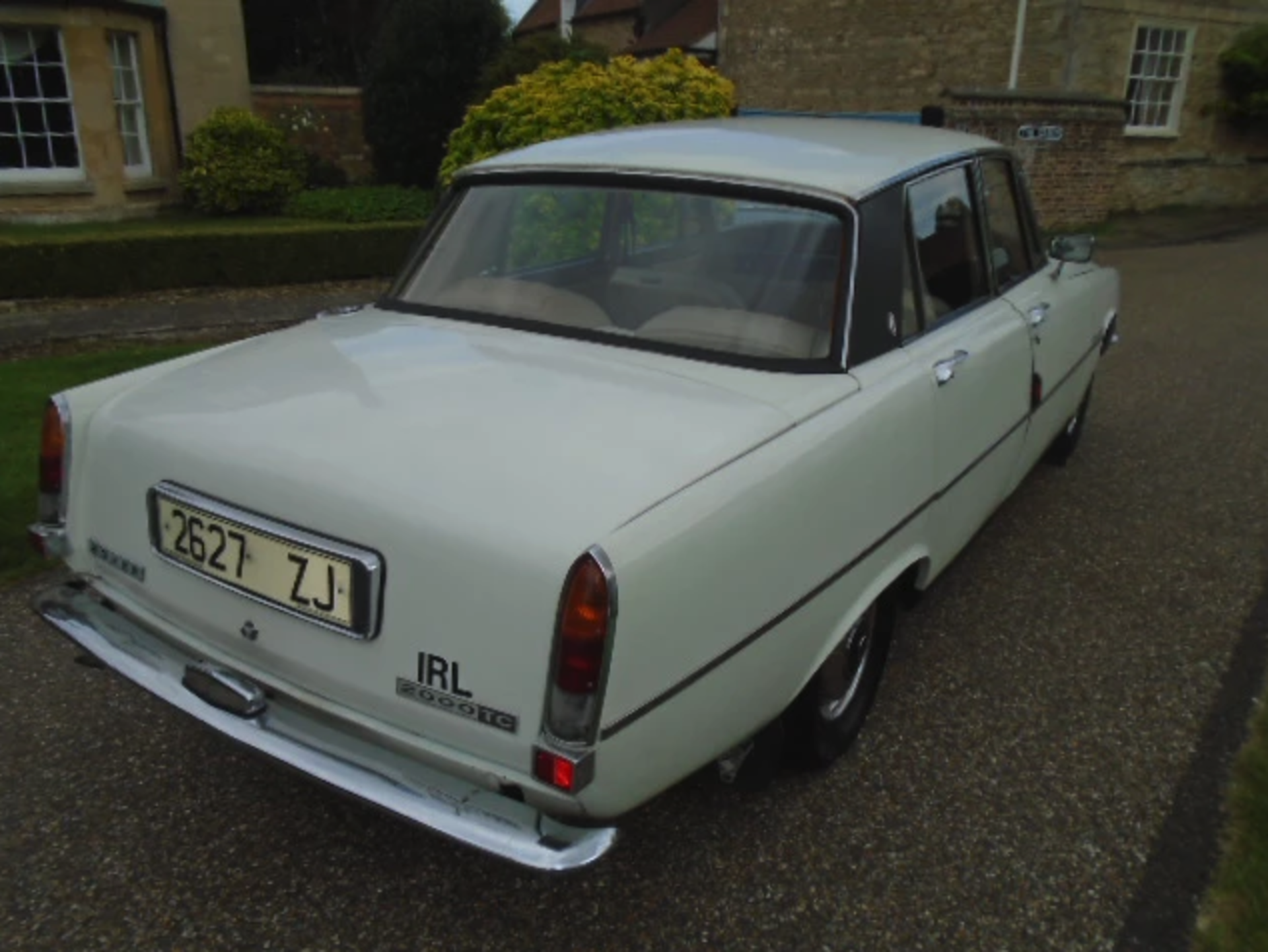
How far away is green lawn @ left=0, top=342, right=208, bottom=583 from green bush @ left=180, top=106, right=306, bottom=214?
8525 millimetres

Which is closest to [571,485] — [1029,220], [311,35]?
[1029,220]

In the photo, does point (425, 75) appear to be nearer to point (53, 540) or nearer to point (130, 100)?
point (130, 100)

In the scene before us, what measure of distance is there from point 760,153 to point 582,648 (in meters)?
1.90

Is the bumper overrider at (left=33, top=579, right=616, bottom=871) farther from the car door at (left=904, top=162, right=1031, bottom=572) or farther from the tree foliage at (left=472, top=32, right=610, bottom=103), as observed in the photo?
the tree foliage at (left=472, top=32, right=610, bottom=103)

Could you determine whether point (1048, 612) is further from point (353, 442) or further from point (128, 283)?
point (128, 283)

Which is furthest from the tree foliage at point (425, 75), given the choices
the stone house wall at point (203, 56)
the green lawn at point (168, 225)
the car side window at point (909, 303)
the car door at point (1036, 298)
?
the car side window at point (909, 303)

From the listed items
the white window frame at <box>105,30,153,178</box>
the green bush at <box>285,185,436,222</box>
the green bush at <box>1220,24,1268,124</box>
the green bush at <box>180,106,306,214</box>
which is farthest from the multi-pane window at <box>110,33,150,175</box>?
the green bush at <box>1220,24,1268,124</box>

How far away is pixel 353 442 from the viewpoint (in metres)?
2.13

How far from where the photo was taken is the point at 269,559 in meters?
2.09

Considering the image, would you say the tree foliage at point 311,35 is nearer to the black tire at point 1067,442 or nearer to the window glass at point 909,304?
the black tire at point 1067,442

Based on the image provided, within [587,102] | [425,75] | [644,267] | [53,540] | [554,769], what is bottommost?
[554,769]

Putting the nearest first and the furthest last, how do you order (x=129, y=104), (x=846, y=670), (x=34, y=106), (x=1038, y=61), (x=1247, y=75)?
(x=846, y=670) < (x=34, y=106) < (x=129, y=104) < (x=1038, y=61) < (x=1247, y=75)

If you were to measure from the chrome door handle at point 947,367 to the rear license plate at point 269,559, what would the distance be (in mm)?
1714

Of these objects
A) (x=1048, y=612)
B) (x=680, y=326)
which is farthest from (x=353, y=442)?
(x=1048, y=612)
